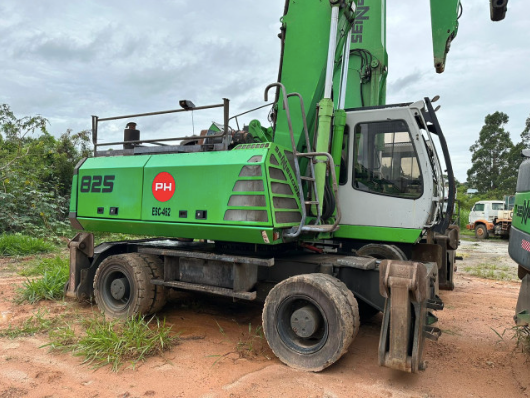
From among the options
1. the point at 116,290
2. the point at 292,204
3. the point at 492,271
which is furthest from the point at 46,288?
the point at 492,271

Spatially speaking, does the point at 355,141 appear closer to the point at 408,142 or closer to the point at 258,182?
the point at 408,142

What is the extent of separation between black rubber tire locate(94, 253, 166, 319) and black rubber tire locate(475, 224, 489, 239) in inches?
716

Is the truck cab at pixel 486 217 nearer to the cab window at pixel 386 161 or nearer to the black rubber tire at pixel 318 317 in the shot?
the cab window at pixel 386 161

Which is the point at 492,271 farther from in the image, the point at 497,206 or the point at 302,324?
the point at 497,206

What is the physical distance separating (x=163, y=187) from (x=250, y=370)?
225cm

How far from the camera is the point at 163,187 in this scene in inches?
188

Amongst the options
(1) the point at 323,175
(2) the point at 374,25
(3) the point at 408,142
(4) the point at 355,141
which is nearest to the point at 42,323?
(1) the point at 323,175

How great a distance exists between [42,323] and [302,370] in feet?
10.7

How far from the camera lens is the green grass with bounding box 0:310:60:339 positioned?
4707 millimetres

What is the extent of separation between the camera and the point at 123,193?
A: 16.8 feet

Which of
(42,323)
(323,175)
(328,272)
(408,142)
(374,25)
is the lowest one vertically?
(42,323)

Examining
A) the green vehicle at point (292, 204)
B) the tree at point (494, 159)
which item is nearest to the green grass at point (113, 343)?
the green vehicle at point (292, 204)

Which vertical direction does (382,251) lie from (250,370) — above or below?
above

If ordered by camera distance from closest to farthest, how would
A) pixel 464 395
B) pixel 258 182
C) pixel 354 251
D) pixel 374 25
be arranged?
1. pixel 464 395
2. pixel 258 182
3. pixel 354 251
4. pixel 374 25
